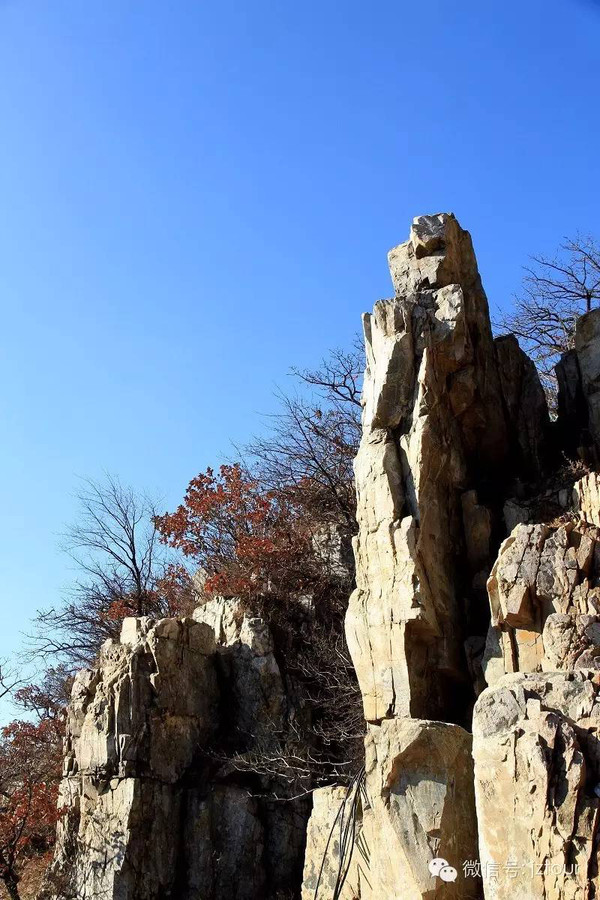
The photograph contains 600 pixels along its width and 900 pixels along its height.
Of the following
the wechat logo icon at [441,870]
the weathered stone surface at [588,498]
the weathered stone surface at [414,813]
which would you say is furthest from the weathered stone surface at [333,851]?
the weathered stone surface at [588,498]

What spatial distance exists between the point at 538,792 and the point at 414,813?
1832 mm

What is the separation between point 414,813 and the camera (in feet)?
35.1

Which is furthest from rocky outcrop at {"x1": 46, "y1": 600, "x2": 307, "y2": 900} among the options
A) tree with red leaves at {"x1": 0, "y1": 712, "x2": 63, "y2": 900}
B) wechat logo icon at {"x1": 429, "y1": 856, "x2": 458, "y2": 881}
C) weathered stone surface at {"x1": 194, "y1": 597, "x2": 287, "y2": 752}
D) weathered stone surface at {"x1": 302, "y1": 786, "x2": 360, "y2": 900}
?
wechat logo icon at {"x1": 429, "y1": 856, "x2": 458, "y2": 881}

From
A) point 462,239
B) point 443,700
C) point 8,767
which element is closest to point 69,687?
point 8,767

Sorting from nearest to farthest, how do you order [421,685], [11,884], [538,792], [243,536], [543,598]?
[538,792], [543,598], [421,685], [11,884], [243,536]

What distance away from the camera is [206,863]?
14.5 meters

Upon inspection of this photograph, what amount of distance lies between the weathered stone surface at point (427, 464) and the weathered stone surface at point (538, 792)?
281 centimetres

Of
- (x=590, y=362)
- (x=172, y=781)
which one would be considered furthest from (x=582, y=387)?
(x=172, y=781)

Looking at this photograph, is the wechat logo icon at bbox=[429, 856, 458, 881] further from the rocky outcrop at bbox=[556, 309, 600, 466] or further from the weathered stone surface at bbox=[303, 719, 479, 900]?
the rocky outcrop at bbox=[556, 309, 600, 466]

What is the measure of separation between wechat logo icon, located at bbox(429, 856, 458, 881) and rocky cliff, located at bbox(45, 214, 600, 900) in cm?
3

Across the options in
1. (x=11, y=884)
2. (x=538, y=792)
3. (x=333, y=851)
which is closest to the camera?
(x=538, y=792)

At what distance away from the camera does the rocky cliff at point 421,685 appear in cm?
1011

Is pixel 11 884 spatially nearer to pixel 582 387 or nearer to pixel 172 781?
pixel 172 781

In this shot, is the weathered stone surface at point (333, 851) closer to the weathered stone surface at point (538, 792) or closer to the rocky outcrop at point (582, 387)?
the weathered stone surface at point (538, 792)
